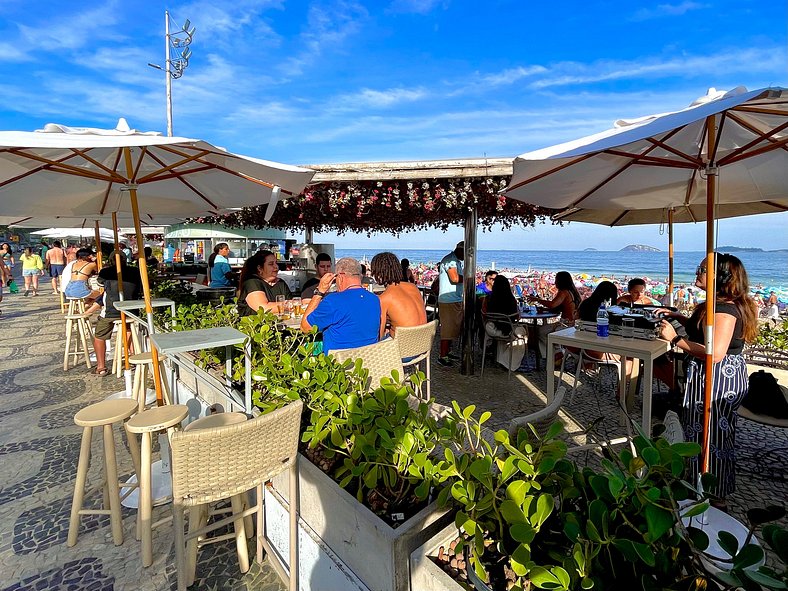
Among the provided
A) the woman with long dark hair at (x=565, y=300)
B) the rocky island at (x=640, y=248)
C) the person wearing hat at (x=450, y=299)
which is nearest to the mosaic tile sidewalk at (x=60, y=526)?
the person wearing hat at (x=450, y=299)

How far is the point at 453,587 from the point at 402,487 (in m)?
0.45

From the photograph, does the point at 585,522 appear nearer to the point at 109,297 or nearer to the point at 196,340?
the point at 196,340

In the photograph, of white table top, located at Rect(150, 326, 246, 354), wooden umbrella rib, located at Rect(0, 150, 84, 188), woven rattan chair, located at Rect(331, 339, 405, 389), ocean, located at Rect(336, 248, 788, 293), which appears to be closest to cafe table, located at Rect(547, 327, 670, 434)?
woven rattan chair, located at Rect(331, 339, 405, 389)

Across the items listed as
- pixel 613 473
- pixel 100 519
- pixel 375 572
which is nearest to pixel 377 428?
pixel 375 572

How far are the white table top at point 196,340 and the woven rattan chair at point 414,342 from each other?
1.45 meters

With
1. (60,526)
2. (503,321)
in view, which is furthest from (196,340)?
(503,321)

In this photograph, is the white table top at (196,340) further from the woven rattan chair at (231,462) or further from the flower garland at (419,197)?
the flower garland at (419,197)

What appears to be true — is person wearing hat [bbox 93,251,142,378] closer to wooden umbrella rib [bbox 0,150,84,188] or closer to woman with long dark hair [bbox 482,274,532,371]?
wooden umbrella rib [bbox 0,150,84,188]

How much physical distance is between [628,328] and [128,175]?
426cm

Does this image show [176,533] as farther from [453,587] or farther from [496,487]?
[496,487]

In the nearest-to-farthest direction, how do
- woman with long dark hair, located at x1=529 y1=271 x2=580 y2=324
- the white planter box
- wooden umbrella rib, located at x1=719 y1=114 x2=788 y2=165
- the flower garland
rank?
the white planter box → wooden umbrella rib, located at x1=719 y1=114 x2=788 y2=165 → the flower garland → woman with long dark hair, located at x1=529 y1=271 x2=580 y2=324

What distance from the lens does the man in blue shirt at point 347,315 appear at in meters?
2.95

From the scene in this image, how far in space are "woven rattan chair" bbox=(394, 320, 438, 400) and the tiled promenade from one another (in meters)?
1.03

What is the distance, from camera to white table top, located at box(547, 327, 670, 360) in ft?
10.0
